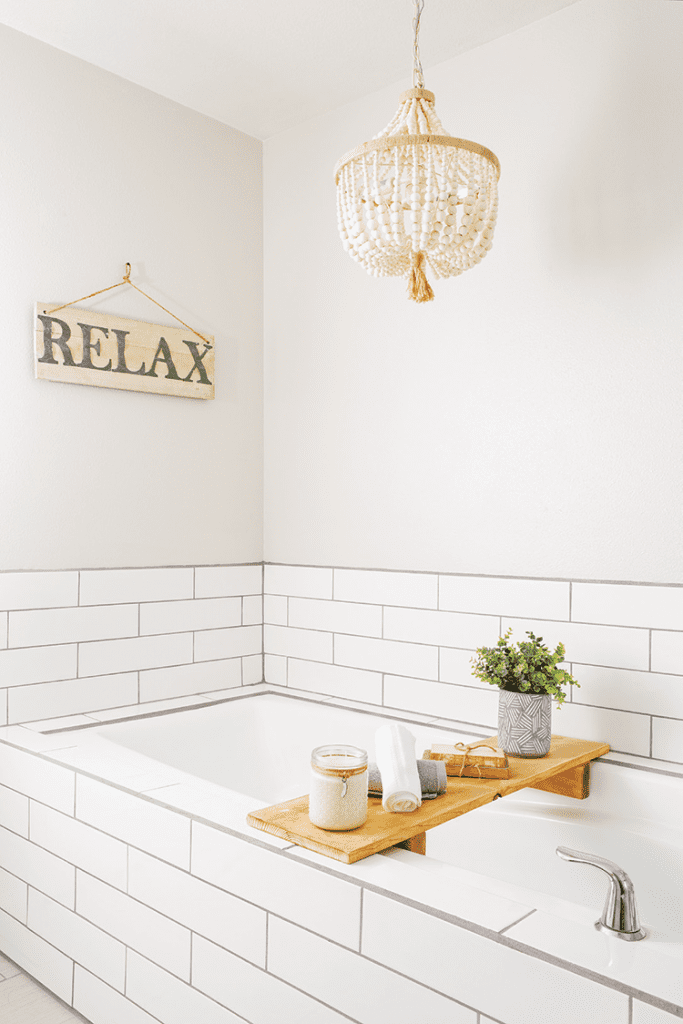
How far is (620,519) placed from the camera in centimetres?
197

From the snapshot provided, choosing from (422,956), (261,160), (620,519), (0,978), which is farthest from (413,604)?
(261,160)

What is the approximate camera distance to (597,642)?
6.54 feet

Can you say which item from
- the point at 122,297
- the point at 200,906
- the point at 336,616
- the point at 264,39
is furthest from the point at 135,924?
the point at 264,39

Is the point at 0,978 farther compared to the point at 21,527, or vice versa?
the point at 21,527

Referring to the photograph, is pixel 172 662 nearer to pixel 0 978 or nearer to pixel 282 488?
pixel 282 488

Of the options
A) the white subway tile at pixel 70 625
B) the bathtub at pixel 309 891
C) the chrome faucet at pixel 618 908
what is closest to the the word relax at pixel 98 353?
the white subway tile at pixel 70 625

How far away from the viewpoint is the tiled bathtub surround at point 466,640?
1.90 metres

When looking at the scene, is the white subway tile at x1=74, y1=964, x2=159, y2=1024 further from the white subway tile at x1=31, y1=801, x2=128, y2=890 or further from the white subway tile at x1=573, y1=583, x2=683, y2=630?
the white subway tile at x1=573, y1=583, x2=683, y2=630

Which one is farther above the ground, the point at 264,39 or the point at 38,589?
the point at 264,39

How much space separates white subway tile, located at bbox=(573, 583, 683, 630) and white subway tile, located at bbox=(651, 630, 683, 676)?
19 millimetres

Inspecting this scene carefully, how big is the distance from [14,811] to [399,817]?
43.4 inches

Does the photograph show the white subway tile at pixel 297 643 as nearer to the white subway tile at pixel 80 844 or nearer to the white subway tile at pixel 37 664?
the white subway tile at pixel 37 664

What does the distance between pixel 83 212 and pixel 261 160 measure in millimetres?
→ 791

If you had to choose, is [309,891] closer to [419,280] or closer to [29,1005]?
[29,1005]
